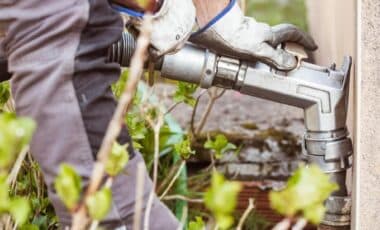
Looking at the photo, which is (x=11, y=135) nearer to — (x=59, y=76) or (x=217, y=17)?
(x=59, y=76)

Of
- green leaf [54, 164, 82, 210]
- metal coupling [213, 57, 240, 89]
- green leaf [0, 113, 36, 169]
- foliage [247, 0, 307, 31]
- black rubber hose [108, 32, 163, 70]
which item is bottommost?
green leaf [54, 164, 82, 210]

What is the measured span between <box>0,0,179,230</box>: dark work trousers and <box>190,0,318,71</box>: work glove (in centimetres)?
44

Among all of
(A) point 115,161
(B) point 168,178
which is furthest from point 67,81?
(B) point 168,178

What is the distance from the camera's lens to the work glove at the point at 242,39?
202 cm

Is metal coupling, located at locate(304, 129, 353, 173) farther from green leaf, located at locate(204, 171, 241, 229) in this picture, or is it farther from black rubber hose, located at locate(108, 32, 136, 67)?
green leaf, located at locate(204, 171, 241, 229)

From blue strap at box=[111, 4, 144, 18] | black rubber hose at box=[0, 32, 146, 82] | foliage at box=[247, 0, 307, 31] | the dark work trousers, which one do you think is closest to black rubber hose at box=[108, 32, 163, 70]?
black rubber hose at box=[0, 32, 146, 82]

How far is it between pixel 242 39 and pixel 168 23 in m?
0.27

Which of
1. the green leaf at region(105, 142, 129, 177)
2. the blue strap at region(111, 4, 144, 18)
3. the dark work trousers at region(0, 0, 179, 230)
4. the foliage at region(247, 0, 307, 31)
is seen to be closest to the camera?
the green leaf at region(105, 142, 129, 177)

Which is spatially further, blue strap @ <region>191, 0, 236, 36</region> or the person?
blue strap @ <region>191, 0, 236, 36</region>

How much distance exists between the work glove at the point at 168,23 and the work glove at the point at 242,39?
14 centimetres

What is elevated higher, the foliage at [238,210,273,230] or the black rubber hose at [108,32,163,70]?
the black rubber hose at [108,32,163,70]

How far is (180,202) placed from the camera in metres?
2.62

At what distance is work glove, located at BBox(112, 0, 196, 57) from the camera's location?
1797 millimetres

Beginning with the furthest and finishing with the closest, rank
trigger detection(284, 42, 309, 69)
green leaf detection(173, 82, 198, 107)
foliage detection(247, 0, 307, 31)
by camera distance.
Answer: foliage detection(247, 0, 307, 31)
green leaf detection(173, 82, 198, 107)
trigger detection(284, 42, 309, 69)
